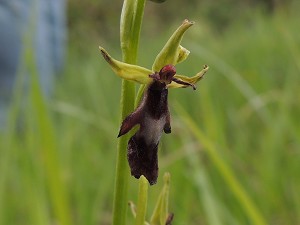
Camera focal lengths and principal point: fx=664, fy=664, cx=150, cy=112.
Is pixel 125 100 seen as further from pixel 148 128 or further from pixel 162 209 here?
pixel 162 209

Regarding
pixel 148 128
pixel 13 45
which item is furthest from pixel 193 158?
pixel 13 45

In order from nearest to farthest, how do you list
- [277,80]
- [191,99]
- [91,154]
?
[91,154] → [191,99] → [277,80]

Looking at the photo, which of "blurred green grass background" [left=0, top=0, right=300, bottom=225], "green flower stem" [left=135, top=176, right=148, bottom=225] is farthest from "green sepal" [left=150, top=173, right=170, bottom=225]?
"blurred green grass background" [left=0, top=0, right=300, bottom=225]

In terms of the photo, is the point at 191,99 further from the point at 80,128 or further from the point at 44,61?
the point at 44,61

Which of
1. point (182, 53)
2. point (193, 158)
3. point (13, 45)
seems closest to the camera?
point (182, 53)

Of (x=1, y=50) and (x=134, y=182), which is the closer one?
(x=134, y=182)

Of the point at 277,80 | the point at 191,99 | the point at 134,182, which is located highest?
the point at 277,80

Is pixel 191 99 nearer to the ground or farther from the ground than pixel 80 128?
farther from the ground

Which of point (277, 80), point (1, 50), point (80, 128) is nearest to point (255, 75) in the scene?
point (80, 128)
